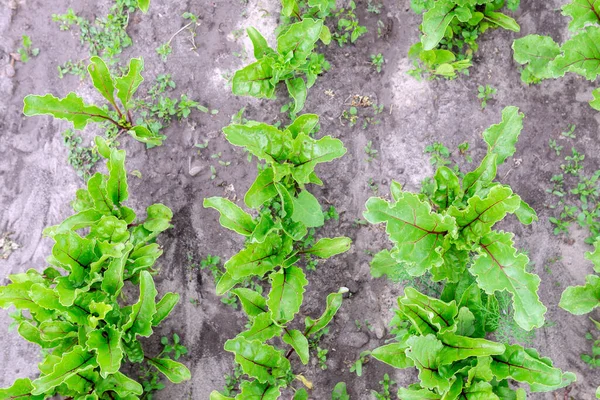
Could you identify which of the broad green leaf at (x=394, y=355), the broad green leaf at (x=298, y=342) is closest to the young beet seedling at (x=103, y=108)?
the broad green leaf at (x=298, y=342)

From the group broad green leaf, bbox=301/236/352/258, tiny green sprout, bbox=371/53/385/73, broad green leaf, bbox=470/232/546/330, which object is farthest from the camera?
tiny green sprout, bbox=371/53/385/73

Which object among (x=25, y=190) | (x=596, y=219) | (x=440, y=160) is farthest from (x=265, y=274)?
(x=596, y=219)

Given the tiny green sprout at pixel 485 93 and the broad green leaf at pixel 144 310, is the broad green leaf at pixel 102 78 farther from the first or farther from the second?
the tiny green sprout at pixel 485 93

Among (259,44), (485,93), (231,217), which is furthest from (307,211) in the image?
(485,93)

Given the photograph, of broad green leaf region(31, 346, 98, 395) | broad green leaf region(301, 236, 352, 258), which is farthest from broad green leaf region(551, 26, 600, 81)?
broad green leaf region(31, 346, 98, 395)

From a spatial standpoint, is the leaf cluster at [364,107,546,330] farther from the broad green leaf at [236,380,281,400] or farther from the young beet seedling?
the young beet seedling

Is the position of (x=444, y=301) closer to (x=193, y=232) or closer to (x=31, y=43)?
(x=193, y=232)
